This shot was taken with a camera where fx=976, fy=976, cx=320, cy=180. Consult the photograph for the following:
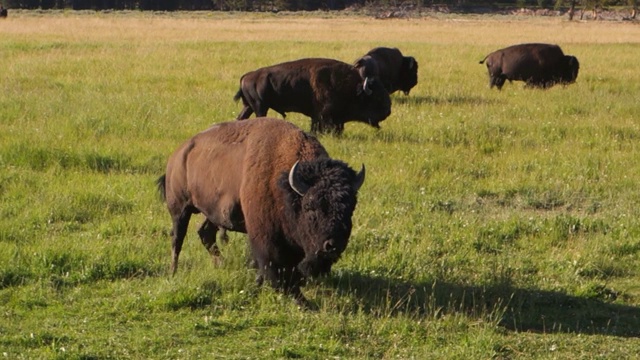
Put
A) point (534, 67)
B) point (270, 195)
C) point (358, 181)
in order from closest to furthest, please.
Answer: point (358, 181)
point (270, 195)
point (534, 67)

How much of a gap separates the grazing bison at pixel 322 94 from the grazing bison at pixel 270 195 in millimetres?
7172

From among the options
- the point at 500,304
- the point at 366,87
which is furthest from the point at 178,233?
the point at 366,87

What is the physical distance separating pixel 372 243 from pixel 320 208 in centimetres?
245

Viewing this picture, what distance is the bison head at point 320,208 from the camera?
6777 mm

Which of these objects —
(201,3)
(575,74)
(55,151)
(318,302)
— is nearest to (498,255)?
(318,302)

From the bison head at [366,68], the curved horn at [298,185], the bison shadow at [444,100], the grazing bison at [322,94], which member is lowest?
the bison shadow at [444,100]

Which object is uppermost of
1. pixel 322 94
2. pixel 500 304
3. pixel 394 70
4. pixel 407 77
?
pixel 322 94

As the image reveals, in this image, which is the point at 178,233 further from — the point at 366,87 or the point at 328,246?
the point at 366,87

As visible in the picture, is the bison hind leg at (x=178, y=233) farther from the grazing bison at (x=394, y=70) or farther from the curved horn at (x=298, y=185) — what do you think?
the grazing bison at (x=394, y=70)

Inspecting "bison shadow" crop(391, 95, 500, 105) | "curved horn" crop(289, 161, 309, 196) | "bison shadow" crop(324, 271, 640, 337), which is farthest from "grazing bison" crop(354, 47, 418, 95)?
"curved horn" crop(289, 161, 309, 196)

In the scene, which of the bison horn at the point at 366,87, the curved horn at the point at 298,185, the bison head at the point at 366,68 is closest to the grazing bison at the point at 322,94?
the bison horn at the point at 366,87

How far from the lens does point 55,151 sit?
12.7 metres

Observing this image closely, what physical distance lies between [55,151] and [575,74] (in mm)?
15032

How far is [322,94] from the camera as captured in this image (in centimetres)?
1566
